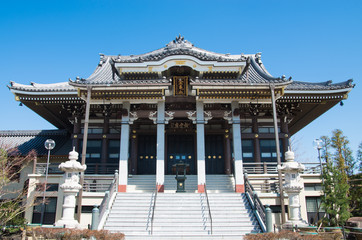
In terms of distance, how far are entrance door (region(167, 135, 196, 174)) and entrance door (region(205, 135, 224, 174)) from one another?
40.4 inches

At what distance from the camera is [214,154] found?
63.8 feet

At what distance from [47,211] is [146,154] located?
268 inches

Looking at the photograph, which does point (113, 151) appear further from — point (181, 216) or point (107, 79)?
point (181, 216)

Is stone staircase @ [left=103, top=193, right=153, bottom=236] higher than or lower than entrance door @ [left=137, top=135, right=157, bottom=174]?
lower

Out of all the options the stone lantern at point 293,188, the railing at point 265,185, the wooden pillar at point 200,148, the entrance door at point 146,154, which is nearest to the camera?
the stone lantern at point 293,188

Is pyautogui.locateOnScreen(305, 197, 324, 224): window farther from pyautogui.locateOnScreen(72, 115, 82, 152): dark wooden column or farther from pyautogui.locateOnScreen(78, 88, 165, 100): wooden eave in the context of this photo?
pyautogui.locateOnScreen(72, 115, 82, 152): dark wooden column

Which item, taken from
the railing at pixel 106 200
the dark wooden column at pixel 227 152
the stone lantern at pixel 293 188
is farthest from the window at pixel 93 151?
the stone lantern at pixel 293 188

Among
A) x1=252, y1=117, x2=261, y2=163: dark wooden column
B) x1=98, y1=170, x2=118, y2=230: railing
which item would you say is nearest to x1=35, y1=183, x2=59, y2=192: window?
x1=98, y1=170, x2=118, y2=230: railing

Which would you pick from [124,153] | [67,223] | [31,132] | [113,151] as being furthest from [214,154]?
[31,132]

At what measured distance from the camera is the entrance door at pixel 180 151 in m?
19.2

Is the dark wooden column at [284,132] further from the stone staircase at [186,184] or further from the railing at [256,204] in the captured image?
the railing at [256,204]

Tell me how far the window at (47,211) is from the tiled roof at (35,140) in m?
4.52

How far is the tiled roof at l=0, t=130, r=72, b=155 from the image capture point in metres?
20.0

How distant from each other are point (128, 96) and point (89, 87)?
2271mm
